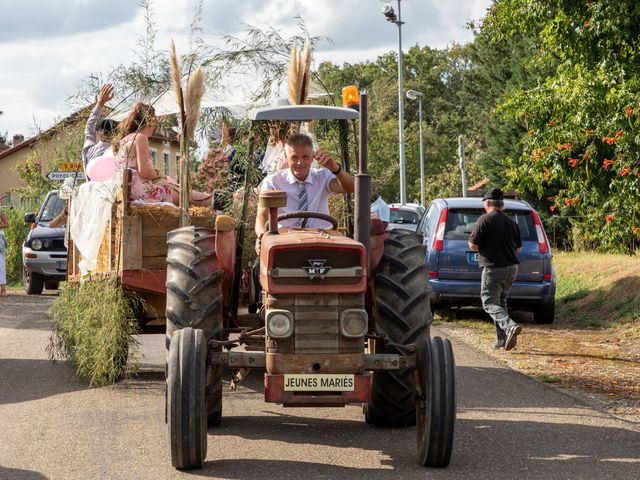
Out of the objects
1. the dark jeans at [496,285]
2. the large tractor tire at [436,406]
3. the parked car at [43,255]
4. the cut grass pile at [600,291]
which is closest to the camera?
the large tractor tire at [436,406]

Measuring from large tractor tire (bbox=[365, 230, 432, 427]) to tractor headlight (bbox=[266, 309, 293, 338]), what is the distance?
1.03m

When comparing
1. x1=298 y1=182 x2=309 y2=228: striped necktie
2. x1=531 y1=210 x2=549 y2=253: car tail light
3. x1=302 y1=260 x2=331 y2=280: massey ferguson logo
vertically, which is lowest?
x1=302 y1=260 x2=331 y2=280: massey ferguson logo

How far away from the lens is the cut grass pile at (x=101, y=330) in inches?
390

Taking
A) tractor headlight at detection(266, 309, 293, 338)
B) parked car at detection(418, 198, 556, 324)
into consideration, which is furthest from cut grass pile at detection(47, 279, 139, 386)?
parked car at detection(418, 198, 556, 324)

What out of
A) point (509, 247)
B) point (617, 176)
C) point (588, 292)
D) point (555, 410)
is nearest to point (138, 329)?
point (555, 410)

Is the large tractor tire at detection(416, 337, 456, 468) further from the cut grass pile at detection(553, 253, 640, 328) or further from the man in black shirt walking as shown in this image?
the cut grass pile at detection(553, 253, 640, 328)

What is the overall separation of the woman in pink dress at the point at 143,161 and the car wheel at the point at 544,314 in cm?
728

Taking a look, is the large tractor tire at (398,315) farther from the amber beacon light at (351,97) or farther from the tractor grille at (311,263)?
the amber beacon light at (351,97)

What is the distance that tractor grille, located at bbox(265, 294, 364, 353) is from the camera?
6.82 meters

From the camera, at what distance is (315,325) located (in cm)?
683

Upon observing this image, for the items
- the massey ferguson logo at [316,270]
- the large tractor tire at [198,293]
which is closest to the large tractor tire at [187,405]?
the large tractor tire at [198,293]

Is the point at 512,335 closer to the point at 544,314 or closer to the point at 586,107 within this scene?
the point at 586,107

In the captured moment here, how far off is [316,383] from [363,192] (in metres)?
1.26

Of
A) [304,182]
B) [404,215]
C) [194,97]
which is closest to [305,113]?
[304,182]
